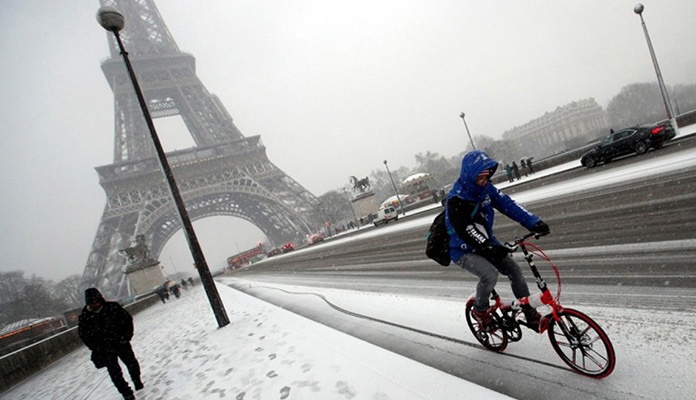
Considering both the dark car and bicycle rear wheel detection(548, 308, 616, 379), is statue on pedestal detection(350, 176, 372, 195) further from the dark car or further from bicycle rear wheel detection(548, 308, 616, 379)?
bicycle rear wheel detection(548, 308, 616, 379)

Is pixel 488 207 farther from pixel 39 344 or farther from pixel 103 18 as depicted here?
pixel 39 344

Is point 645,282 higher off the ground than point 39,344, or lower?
lower

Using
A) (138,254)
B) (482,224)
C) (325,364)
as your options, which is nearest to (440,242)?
(482,224)

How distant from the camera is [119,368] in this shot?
186 inches

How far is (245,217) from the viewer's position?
62.2 metres

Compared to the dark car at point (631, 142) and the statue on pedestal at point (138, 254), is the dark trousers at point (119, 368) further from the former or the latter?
the statue on pedestal at point (138, 254)

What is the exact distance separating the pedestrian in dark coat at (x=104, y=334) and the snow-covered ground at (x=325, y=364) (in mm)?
490

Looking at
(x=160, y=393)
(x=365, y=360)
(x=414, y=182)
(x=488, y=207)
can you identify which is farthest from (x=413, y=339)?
(x=414, y=182)

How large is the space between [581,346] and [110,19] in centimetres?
888

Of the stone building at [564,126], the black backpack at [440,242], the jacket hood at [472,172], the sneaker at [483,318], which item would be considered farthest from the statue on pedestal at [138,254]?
the stone building at [564,126]

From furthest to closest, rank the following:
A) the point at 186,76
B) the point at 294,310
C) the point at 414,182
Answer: the point at 186,76 < the point at 414,182 < the point at 294,310

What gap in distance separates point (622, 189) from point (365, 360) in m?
8.58

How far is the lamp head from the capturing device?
6266 mm

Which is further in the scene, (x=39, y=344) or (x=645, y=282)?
(x=39, y=344)
